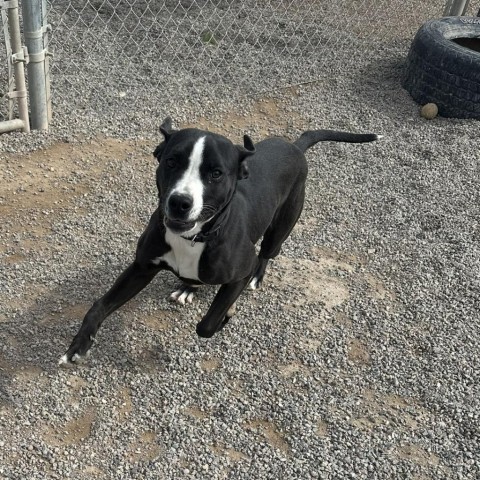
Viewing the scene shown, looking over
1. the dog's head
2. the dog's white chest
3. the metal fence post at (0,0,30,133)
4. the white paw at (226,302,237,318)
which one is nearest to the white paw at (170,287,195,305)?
the white paw at (226,302,237,318)

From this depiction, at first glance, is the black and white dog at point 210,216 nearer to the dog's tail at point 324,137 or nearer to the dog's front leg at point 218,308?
the dog's front leg at point 218,308

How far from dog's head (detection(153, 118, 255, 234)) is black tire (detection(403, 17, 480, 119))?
4045mm

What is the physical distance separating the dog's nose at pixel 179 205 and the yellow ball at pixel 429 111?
4333 millimetres

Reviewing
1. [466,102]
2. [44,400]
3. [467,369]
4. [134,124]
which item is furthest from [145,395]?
[466,102]

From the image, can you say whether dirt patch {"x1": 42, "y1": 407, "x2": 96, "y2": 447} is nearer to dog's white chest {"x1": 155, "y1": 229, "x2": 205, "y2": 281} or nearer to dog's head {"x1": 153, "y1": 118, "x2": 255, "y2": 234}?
dog's white chest {"x1": 155, "y1": 229, "x2": 205, "y2": 281}

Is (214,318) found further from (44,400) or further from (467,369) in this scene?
(467,369)

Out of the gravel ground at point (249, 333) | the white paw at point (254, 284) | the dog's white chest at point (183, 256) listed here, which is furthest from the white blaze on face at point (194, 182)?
the white paw at point (254, 284)

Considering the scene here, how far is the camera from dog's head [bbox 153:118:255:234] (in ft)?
8.13

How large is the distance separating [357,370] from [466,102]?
3.72 metres

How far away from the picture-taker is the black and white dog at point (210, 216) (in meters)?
2.53

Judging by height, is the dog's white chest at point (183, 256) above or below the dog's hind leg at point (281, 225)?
above

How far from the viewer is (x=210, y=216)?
104 inches

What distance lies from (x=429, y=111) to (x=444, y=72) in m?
0.39

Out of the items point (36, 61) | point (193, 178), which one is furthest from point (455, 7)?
point (193, 178)
